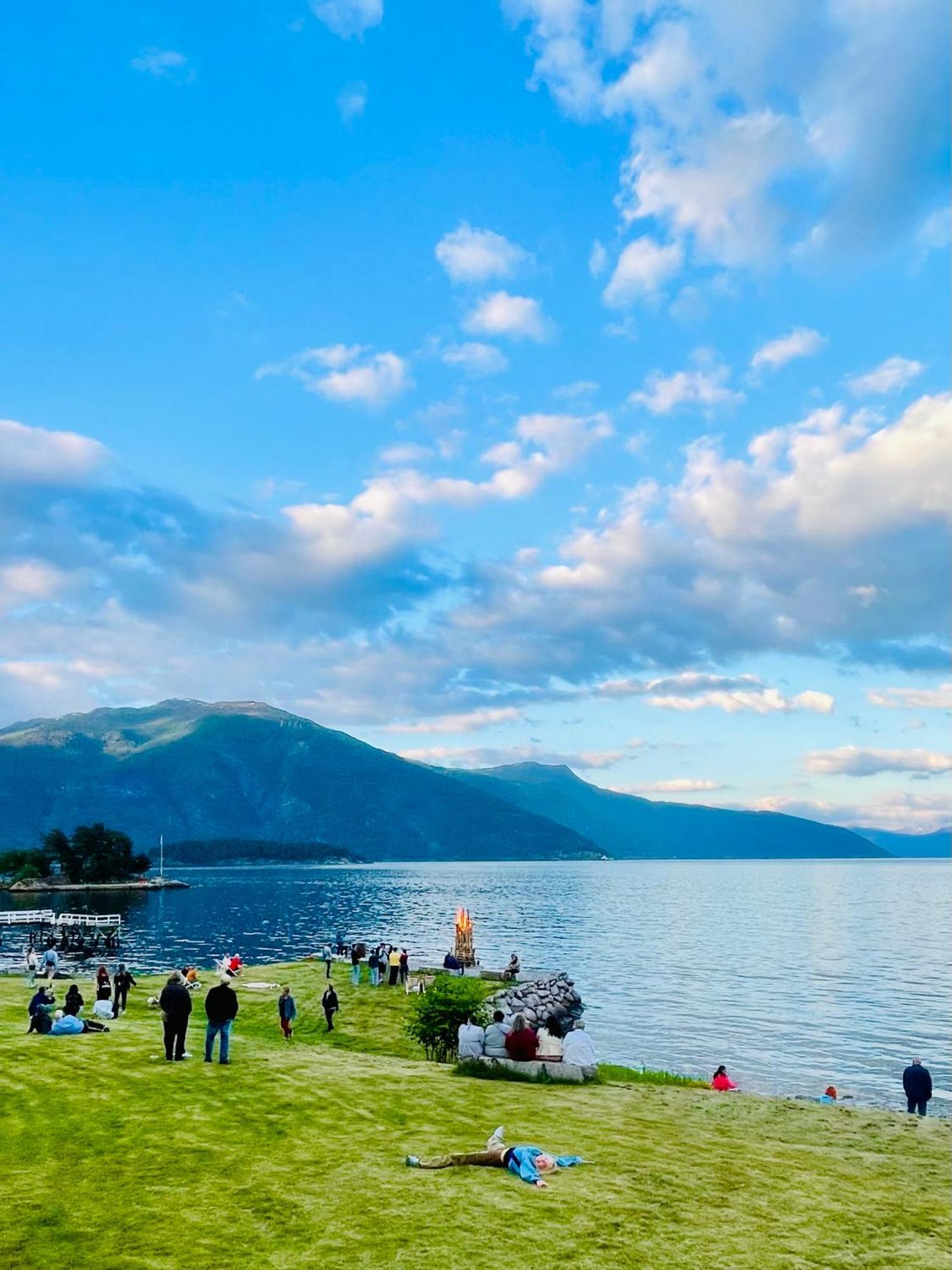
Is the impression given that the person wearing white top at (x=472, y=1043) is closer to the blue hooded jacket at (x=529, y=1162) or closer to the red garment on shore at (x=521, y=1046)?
the red garment on shore at (x=521, y=1046)

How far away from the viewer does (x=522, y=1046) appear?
24328 millimetres

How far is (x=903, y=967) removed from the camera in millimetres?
80562

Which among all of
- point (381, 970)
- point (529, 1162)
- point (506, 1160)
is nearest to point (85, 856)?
point (381, 970)

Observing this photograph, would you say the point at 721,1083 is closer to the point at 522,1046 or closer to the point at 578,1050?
the point at 578,1050

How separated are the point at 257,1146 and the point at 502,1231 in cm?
559

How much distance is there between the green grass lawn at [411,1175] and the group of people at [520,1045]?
141cm

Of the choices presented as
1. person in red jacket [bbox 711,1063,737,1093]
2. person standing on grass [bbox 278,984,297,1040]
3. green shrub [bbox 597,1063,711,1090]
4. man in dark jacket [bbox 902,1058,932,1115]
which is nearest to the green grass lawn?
green shrub [bbox 597,1063,711,1090]

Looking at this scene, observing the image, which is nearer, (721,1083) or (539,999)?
(721,1083)

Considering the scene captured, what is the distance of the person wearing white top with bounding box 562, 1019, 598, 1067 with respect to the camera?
80.0 ft

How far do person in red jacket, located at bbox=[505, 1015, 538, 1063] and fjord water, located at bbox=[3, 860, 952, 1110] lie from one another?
17673 mm

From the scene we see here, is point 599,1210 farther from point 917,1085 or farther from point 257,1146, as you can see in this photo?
point 917,1085

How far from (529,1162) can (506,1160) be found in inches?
22.3

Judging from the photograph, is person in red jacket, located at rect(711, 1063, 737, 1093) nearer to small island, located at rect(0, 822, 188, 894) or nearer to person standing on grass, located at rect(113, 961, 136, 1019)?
person standing on grass, located at rect(113, 961, 136, 1019)

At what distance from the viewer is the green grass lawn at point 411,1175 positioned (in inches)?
450
